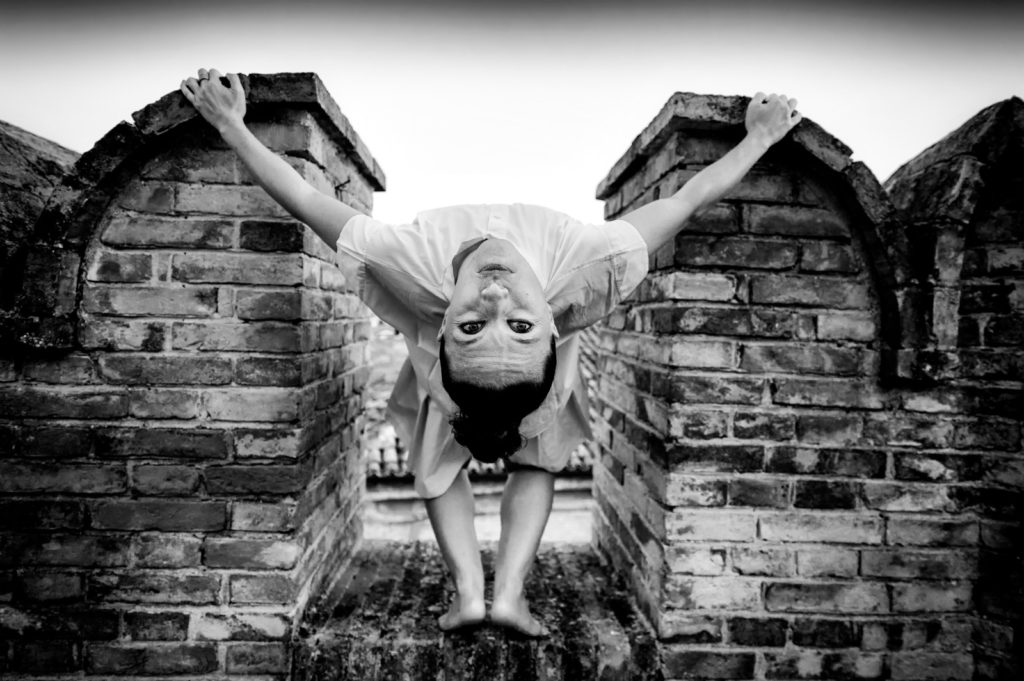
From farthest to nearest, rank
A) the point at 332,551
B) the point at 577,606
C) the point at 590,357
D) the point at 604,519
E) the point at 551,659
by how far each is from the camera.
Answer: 1. the point at 590,357
2. the point at 604,519
3. the point at 332,551
4. the point at 577,606
5. the point at 551,659

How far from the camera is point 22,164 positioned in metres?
2.14

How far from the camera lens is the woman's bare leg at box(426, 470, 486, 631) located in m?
1.83

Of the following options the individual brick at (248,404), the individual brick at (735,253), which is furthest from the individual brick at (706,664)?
the individual brick at (248,404)

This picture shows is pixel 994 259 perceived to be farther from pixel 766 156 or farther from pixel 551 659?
pixel 551 659

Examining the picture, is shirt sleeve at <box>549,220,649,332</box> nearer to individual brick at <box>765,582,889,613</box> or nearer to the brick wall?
the brick wall

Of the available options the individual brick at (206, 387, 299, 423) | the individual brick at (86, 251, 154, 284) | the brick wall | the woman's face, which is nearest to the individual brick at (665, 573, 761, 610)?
the brick wall

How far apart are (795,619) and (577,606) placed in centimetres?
76

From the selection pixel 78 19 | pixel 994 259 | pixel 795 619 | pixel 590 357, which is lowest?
pixel 795 619

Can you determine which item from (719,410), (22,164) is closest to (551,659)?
(719,410)

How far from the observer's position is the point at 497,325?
140cm

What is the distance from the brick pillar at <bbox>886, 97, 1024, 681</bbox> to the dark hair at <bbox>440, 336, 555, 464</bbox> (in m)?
1.32

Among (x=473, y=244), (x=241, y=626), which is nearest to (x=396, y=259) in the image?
(x=473, y=244)

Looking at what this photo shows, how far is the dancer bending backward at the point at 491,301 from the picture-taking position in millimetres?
1434

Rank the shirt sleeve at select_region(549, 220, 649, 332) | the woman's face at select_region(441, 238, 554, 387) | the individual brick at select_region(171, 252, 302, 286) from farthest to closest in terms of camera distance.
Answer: the individual brick at select_region(171, 252, 302, 286), the shirt sleeve at select_region(549, 220, 649, 332), the woman's face at select_region(441, 238, 554, 387)
